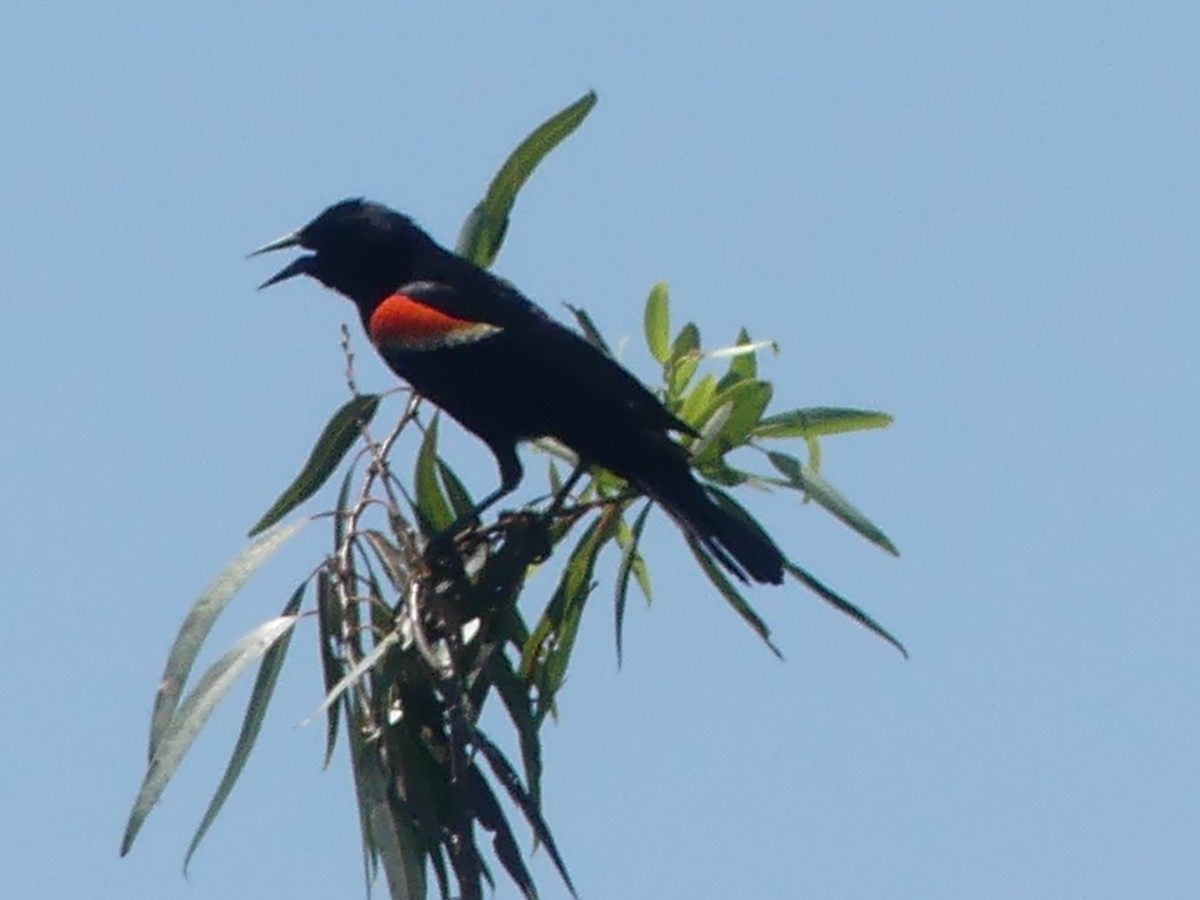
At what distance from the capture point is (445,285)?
11.5 feet

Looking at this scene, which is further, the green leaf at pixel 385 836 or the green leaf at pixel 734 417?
the green leaf at pixel 734 417

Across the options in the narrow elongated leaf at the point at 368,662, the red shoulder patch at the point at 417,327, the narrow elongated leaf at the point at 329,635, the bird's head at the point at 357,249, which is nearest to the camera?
the narrow elongated leaf at the point at 368,662

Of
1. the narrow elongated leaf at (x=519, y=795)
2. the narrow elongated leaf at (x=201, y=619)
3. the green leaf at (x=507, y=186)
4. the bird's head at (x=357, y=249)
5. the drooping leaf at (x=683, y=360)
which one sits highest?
the bird's head at (x=357, y=249)

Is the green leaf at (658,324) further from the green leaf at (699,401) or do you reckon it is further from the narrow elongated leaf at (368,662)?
the narrow elongated leaf at (368,662)

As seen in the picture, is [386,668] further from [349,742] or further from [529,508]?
[529,508]

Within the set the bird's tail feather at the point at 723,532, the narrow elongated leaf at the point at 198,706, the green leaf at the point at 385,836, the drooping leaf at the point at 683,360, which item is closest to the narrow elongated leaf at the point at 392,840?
the green leaf at the point at 385,836

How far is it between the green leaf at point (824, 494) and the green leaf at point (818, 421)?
0.14 feet

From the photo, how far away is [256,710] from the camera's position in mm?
2551

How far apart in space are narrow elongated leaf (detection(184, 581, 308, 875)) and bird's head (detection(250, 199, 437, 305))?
4.03 feet

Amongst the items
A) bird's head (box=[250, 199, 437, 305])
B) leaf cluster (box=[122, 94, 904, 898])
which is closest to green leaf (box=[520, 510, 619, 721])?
leaf cluster (box=[122, 94, 904, 898])

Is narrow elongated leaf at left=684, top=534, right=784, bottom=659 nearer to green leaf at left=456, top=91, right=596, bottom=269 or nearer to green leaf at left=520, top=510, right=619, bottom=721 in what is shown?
green leaf at left=520, top=510, right=619, bottom=721

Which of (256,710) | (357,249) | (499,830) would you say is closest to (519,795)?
(499,830)

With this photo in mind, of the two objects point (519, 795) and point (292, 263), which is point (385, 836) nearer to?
point (519, 795)

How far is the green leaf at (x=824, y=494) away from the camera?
264 cm
